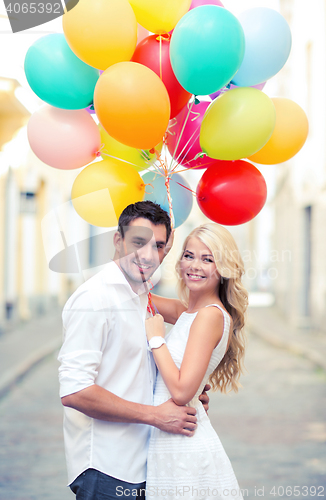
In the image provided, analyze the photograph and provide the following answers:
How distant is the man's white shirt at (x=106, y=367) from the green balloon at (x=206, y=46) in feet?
2.76

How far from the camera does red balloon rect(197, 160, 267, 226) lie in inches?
88.7

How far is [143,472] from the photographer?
6.34 feet

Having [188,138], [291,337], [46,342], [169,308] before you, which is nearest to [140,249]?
[169,308]

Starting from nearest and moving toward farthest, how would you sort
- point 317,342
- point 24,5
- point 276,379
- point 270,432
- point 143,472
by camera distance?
point 143,472, point 24,5, point 270,432, point 276,379, point 317,342

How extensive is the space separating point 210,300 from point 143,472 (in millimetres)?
771

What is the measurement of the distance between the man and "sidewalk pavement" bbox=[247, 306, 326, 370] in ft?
15.1

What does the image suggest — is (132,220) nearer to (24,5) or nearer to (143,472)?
(143,472)

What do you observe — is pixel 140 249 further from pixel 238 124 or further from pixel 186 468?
pixel 186 468

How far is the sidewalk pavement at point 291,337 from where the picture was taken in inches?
334

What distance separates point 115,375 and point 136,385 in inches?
3.9

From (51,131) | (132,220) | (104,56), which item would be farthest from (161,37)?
(132,220)

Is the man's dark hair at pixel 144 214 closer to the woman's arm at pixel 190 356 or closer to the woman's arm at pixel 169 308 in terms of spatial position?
the woman's arm at pixel 190 356

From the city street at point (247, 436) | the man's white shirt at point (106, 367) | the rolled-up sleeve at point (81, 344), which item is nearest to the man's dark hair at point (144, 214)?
the man's white shirt at point (106, 367)

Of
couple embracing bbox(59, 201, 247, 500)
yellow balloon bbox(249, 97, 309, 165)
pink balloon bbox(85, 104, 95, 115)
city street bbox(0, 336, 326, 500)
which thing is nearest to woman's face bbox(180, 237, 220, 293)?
couple embracing bbox(59, 201, 247, 500)
